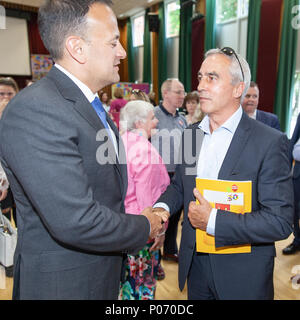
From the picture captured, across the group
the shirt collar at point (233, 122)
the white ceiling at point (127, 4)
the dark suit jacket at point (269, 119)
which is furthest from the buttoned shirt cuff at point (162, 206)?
the white ceiling at point (127, 4)

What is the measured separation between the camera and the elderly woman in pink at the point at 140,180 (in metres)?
1.82

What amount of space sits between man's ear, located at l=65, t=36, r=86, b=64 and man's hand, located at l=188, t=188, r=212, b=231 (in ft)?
2.38

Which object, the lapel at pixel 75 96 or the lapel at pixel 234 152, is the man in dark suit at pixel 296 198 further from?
the lapel at pixel 75 96

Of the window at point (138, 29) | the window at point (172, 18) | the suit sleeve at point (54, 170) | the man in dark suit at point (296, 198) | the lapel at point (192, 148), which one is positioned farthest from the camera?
the window at point (138, 29)

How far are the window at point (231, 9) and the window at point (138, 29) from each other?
4341mm

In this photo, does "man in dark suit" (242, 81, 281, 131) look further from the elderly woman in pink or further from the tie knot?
the tie knot

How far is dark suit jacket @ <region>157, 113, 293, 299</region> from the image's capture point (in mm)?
1112

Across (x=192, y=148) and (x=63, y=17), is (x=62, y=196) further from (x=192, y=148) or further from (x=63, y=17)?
(x=192, y=148)

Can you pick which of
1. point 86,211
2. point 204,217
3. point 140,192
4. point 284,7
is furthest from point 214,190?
point 284,7

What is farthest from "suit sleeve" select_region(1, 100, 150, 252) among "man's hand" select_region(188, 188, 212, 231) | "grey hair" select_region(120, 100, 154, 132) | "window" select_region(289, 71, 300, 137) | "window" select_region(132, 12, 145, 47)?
"window" select_region(132, 12, 145, 47)

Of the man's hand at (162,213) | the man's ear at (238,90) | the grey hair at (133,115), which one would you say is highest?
the man's ear at (238,90)

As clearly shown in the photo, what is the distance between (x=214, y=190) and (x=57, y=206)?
2.28ft

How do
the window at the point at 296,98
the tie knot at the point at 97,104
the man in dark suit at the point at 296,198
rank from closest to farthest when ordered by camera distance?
the tie knot at the point at 97,104
the man in dark suit at the point at 296,198
the window at the point at 296,98

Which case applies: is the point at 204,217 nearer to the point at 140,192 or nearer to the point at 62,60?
the point at 140,192
